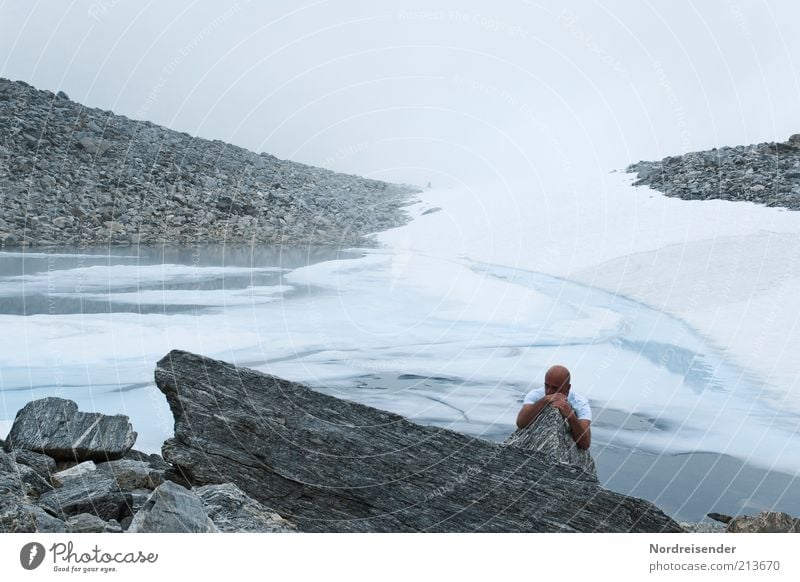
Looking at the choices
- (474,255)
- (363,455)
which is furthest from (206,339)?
(474,255)

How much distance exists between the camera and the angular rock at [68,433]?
212 inches

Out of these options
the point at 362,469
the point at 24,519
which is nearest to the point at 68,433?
the point at 24,519

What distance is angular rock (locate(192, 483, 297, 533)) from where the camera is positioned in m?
3.95

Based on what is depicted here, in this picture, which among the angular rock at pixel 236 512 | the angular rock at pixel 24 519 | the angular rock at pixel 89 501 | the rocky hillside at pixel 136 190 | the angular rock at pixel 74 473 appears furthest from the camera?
the rocky hillside at pixel 136 190

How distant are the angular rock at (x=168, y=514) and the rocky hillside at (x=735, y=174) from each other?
23136mm

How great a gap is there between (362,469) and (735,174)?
28073mm

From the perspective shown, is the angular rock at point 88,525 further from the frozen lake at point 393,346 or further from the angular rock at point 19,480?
the frozen lake at point 393,346

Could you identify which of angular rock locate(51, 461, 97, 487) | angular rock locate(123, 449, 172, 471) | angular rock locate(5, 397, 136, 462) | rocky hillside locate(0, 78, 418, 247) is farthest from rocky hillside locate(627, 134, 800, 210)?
angular rock locate(51, 461, 97, 487)

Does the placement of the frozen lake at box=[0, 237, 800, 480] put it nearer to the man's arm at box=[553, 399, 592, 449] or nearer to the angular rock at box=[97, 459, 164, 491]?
the angular rock at box=[97, 459, 164, 491]

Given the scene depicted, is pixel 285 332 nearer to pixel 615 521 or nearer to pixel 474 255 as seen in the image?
pixel 615 521

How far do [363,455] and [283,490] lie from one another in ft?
1.73

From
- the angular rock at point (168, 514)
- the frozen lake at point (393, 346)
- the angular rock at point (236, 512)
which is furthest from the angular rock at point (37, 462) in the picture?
the angular rock at point (168, 514)

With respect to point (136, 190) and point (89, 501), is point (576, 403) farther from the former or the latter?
point (136, 190)

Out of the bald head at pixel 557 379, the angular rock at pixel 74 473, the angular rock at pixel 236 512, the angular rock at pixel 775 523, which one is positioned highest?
the bald head at pixel 557 379
